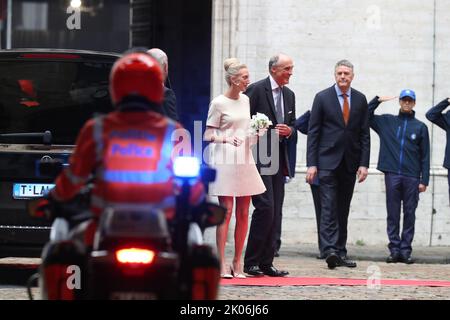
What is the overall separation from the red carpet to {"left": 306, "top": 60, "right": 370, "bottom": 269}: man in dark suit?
1.42 m

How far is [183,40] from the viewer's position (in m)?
20.9

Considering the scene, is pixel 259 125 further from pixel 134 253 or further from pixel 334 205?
pixel 134 253

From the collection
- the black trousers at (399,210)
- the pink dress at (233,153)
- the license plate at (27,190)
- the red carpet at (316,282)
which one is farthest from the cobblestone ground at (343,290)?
the license plate at (27,190)

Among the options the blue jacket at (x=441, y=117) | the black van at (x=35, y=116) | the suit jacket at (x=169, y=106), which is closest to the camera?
the suit jacket at (x=169, y=106)

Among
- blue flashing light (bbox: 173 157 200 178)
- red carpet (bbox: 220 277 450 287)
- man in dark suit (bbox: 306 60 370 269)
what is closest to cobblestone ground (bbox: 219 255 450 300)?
red carpet (bbox: 220 277 450 287)

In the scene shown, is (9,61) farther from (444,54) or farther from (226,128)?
(444,54)

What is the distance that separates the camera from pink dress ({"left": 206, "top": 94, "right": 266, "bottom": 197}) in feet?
37.2

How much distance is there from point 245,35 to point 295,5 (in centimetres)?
77

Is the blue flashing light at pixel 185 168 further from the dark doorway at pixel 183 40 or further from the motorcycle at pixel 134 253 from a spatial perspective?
the dark doorway at pixel 183 40

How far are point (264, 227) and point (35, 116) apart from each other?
2.44 metres

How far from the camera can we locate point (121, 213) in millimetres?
5148

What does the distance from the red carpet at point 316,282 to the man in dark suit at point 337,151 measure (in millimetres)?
1424

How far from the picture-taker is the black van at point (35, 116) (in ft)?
34.1
